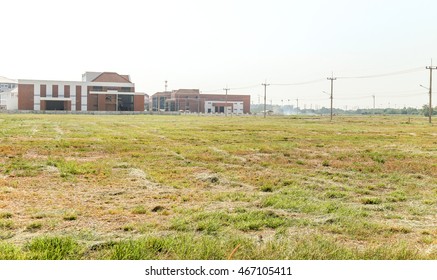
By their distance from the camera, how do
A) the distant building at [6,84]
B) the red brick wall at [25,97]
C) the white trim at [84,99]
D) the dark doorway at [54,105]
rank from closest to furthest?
the red brick wall at [25,97] → the dark doorway at [54,105] → the white trim at [84,99] → the distant building at [6,84]

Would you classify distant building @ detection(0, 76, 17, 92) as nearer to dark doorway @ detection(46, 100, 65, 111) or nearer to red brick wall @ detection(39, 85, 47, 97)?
red brick wall @ detection(39, 85, 47, 97)

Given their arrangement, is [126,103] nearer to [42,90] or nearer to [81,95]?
[81,95]

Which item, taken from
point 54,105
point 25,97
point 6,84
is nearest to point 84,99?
point 54,105

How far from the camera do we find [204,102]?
14488cm

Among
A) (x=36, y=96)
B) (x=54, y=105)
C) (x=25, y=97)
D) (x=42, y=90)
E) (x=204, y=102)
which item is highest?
(x=42, y=90)

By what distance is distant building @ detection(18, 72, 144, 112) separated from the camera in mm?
100875

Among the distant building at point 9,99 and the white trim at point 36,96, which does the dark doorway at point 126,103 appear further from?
the distant building at point 9,99

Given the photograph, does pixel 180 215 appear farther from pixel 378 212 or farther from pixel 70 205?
pixel 378 212

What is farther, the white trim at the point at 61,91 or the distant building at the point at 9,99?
the distant building at the point at 9,99

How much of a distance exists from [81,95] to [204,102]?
5013cm

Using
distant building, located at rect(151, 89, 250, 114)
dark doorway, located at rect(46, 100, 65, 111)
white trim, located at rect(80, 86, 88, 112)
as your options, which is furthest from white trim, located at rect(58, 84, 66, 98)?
distant building, located at rect(151, 89, 250, 114)

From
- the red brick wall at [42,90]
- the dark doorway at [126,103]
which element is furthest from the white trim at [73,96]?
the dark doorway at [126,103]

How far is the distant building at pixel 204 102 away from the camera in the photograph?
470 ft

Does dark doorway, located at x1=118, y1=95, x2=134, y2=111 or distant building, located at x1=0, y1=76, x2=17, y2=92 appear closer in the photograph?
dark doorway, located at x1=118, y1=95, x2=134, y2=111
